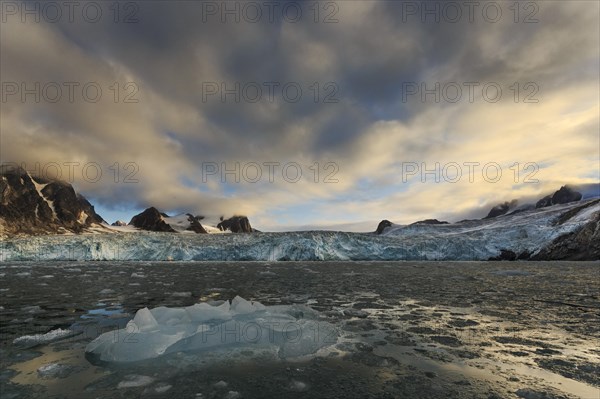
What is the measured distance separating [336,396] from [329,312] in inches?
229

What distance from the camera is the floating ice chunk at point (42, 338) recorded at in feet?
21.3

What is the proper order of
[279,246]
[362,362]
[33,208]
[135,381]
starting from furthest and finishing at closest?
[33,208]
[279,246]
[362,362]
[135,381]

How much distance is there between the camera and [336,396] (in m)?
4.29

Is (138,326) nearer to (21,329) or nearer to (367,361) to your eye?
(21,329)

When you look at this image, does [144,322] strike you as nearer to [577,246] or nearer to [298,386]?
[298,386]

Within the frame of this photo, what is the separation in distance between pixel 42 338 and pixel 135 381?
3600 mm

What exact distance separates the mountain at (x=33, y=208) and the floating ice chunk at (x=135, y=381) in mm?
179233

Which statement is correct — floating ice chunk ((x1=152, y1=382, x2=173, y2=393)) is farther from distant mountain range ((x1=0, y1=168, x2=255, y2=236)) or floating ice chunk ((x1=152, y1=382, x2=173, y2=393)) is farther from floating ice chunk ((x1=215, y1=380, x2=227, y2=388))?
distant mountain range ((x1=0, y1=168, x2=255, y2=236))

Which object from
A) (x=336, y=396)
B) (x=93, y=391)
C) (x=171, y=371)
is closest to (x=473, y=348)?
(x=336, y=396)

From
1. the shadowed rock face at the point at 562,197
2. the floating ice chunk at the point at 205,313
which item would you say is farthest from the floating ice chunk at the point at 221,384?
the shadowed rock face at the point at 562,197

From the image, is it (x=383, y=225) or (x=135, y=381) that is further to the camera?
(x=383, y=225)

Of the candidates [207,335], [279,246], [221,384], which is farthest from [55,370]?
[279,246]

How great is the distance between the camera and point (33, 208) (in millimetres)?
164500

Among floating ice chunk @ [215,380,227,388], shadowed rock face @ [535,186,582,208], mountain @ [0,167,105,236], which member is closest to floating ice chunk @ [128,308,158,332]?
floating ice chunk @ [215,380,227,388]
